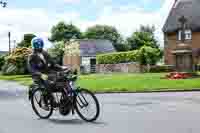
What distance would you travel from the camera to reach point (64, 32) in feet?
408

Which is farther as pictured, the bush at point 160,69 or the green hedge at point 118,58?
the green hedge at point 118,58

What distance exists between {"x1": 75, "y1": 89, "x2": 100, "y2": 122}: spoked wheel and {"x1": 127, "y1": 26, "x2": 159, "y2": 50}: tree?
89451 millimetres

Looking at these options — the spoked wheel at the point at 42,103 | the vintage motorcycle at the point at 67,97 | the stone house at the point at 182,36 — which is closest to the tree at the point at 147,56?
the stone house at the point at 182,36

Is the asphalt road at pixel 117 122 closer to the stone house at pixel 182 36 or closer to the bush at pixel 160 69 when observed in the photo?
the bush at pixel 160 69

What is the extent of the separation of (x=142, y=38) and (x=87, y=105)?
93467mm

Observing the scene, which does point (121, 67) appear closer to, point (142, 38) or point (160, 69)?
point (160, 69)

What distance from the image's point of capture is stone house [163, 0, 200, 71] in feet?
189

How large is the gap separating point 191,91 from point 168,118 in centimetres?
1182

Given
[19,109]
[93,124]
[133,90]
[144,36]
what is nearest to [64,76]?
[93,124]

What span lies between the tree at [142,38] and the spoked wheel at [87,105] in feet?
293

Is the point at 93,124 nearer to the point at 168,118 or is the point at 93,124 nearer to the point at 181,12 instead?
the point at 168,118

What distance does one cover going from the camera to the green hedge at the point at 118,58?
58.9m

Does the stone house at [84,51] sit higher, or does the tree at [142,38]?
the tree at [142,38]

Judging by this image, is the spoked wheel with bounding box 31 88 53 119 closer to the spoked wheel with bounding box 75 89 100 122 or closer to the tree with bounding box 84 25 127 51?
the spoked wheel with bounding box 75 89 100 122
